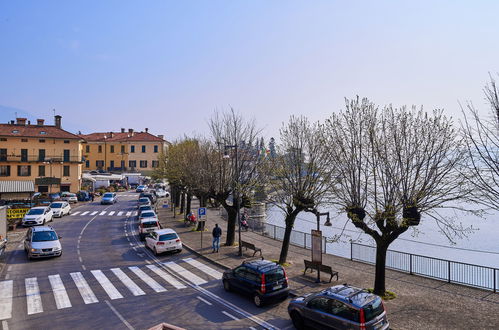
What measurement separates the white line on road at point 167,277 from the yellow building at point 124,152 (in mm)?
67236

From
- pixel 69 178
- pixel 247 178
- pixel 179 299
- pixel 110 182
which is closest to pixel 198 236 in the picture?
pixel 247 178

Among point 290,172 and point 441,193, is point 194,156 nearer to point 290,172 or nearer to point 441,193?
point 290,172

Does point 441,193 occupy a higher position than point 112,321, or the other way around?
point 441,193

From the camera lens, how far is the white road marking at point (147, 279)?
15.9m

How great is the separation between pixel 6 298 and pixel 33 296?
976 millimetres

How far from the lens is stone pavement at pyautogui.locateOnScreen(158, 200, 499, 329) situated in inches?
469

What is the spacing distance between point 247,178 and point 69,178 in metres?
47.1

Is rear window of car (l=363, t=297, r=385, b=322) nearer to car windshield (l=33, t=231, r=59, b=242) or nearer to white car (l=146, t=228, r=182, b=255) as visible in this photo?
white car (l=146, t=228, r=182, b=255)

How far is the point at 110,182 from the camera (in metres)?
76.6

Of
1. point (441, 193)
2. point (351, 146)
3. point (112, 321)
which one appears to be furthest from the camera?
point (351, 146)

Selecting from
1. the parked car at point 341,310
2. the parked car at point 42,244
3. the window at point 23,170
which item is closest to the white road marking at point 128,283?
the parked car at point 42,244

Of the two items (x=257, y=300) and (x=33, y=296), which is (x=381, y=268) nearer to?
(x=257, y=300)

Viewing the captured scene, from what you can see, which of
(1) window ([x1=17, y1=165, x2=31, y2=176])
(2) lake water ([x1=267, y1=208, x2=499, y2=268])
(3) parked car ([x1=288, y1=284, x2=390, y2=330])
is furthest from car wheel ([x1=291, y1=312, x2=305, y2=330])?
(1) window ([x1=17, y1=165, x2=31, y2=176])

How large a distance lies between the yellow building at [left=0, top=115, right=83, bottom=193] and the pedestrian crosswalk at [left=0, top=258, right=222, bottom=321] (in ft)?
139
